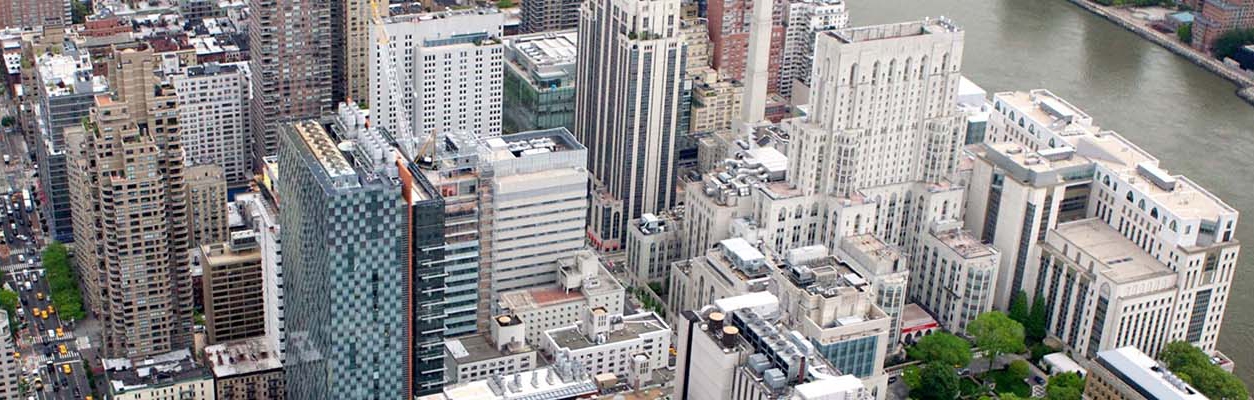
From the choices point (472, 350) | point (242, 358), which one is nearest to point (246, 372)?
point (242, 358)

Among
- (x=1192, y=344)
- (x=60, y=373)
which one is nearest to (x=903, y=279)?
(x=1192, y=344)

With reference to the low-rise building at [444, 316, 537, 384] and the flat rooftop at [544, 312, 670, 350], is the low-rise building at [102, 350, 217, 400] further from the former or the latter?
the flat rooftop at [544, 312, 670, 350]

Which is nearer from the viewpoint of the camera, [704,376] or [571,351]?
[704,376]

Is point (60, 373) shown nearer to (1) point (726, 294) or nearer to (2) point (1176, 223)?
(1) point (726, 294)

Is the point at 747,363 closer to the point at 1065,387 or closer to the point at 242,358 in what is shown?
the point at 1065,387

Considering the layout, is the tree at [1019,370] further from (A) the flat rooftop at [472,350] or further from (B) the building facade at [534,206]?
(A) the flat rooftop at [472,350]

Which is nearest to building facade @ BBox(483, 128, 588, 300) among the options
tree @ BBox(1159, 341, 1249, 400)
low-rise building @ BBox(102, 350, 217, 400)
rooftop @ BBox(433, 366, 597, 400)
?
rooftop @ BBox(433, 366, 597, 400)
